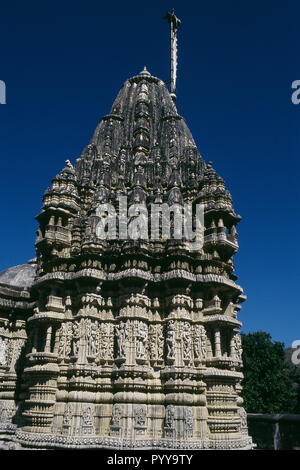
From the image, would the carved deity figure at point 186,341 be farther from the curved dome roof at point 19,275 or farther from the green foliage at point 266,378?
the green foliage at point 266,378

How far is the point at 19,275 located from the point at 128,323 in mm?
11600

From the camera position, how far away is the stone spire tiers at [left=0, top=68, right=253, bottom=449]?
14.3 metres

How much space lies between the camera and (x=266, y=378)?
111 feet

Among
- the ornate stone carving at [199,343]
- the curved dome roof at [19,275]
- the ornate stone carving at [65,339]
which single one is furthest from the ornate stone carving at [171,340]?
the curved dome roof at [19,275]

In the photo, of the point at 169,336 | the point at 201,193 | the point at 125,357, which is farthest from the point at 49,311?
the point at 201,193

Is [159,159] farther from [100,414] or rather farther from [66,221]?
[100,414]

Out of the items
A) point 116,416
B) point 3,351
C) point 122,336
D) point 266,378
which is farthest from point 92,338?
point 266,378

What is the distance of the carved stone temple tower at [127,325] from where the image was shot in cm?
1427

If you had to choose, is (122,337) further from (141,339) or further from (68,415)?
(68,415)

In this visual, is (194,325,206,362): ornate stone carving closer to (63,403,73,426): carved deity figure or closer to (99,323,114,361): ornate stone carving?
(99,323,114,361): ornate stone carving

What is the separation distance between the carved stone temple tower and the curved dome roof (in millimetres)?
2924

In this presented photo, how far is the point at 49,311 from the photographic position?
1623cm

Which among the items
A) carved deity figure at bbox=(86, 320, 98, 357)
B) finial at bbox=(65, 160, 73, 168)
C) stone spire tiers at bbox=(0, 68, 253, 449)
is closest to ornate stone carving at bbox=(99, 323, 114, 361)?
stone spire tiers at bbox=(0, 68, 253, 449)

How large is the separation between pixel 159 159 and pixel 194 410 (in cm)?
1236
